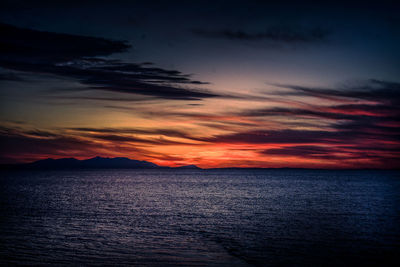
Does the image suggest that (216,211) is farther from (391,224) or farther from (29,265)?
(29,265)

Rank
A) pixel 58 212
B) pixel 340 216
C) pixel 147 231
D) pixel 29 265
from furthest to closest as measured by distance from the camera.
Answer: pixel 58 212, pixel 340 216, pixel 147 231, pixel 29 265

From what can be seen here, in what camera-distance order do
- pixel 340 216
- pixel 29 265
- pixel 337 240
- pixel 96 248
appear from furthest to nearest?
pixel 340 216, pixel 337 240, pixel 96 248, pixel 29 265

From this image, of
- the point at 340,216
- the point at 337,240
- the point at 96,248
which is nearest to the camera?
the point at 96,248

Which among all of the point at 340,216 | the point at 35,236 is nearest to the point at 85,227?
the point at 35,236

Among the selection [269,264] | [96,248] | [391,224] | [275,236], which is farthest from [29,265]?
[391,224]

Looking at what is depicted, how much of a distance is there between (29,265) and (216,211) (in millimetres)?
31099

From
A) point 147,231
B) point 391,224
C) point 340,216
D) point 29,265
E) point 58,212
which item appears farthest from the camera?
point 58,212

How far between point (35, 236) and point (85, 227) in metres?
5.68

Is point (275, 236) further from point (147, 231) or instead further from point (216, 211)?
point (216, 211)

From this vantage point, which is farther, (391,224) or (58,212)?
(58,212)

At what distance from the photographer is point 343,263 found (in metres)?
22.4

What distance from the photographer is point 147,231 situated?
3241 centimetres

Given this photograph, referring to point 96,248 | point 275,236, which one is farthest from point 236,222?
point 96,248

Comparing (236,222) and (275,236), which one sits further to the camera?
(236,222)
